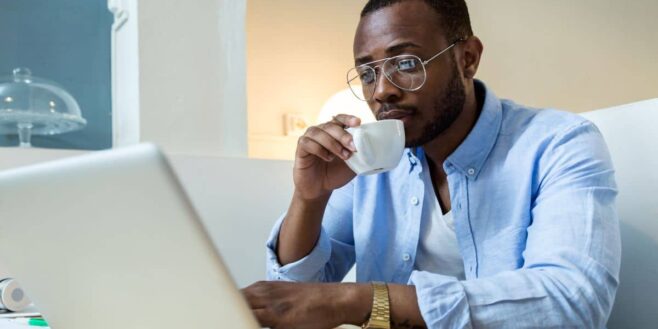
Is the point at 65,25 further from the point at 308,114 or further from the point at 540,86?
the point at 540,86

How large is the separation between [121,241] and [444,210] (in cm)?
75

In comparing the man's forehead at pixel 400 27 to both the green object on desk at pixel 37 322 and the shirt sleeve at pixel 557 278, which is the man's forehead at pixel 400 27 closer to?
the shirt sleeve at pixel 557 278

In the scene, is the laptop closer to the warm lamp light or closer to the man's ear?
the man's ear

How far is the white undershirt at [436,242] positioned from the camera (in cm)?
105

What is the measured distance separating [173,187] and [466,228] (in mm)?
694

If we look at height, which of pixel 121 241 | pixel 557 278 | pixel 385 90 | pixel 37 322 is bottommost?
pixel 37 322

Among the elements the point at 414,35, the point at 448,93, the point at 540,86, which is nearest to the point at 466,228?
the point at 448,93

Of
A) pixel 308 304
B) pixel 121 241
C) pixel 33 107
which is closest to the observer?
pixel 121 241

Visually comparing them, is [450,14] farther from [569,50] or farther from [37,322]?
[569,50]

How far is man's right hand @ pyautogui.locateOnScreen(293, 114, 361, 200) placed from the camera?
86cm

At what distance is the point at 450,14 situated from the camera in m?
1.11

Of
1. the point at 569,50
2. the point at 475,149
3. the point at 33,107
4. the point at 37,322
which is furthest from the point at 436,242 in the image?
the point at 569,50

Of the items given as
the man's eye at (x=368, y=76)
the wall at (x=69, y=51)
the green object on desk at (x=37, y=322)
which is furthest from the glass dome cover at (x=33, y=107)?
the man's eye at (x=368, y=76)

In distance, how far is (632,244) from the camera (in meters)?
0.98
